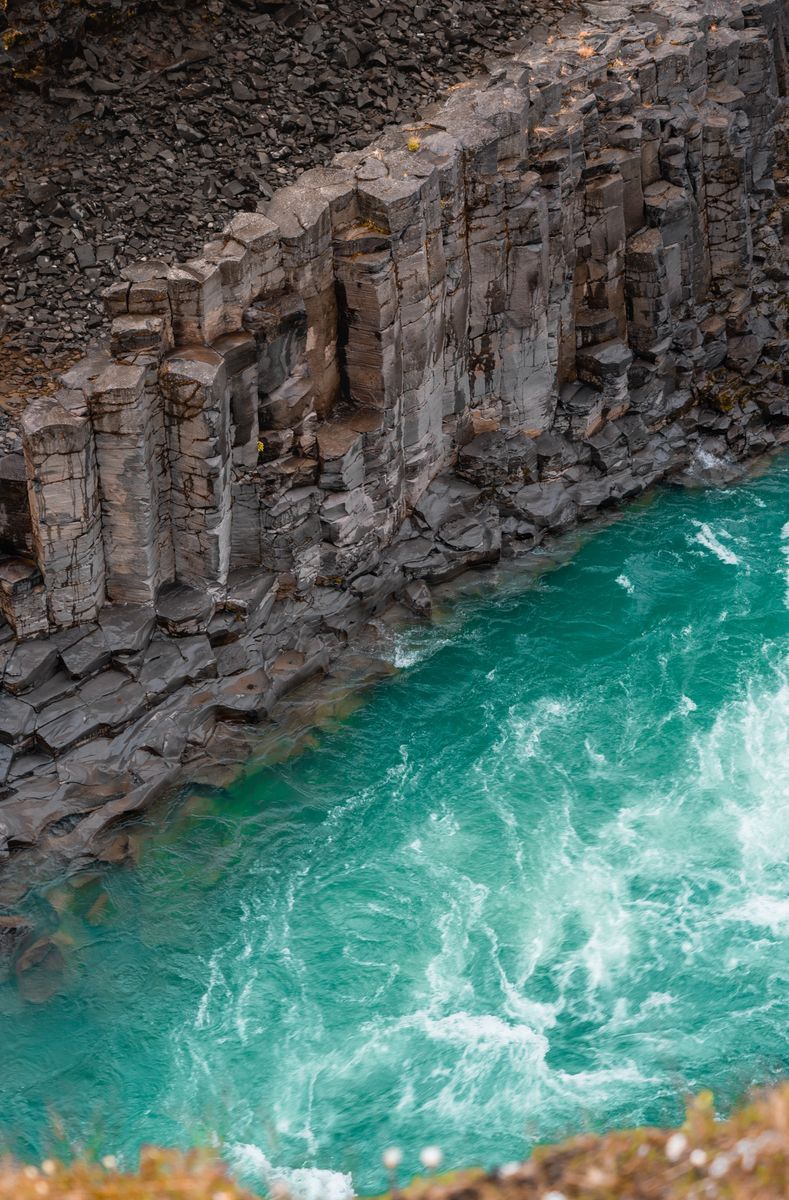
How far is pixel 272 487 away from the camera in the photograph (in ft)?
142

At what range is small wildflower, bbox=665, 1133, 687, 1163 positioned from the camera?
20469 millimetres

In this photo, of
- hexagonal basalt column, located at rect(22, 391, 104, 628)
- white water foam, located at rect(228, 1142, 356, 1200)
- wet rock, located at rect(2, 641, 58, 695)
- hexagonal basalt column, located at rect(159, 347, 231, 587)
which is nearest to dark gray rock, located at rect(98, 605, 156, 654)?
hexagonal basalt column, located at rect(22, 391, 104, 628)

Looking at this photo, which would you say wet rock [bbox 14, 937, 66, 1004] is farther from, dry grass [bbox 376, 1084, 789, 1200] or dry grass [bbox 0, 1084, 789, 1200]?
dry grass [bbox 376, 1084, 789, 1200]

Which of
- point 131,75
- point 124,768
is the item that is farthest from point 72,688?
point 131,75

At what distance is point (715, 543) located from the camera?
162ft

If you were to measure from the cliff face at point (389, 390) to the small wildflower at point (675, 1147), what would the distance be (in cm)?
2119

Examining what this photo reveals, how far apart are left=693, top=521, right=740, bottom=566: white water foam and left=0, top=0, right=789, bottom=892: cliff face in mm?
2443

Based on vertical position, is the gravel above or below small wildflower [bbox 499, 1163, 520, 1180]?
above

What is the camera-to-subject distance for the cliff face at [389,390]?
3981 centimetres

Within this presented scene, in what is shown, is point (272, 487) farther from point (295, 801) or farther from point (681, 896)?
point (681, 896)

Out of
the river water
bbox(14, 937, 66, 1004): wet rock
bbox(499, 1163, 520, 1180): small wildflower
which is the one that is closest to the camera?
bbox(499, 1163, 520, 1180): small wildflower

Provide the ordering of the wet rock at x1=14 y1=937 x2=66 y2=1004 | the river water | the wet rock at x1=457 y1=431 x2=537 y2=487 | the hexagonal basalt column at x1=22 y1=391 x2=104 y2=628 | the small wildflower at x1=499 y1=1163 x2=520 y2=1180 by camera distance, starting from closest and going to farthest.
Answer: the small wildflower at x1=499 y1=1163 x2=520 y2=1180
the river water
the wet rock at x1=14 y1=937 x2=66 y2=1004
the hexagonal basalt column at x1=22 y1=391 x2=104 y2=628
the wet rock at x1=457 y1=431 x2=537 y2=487

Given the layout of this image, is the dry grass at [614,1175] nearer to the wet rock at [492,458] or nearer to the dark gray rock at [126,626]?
the dark gray rock at [126,626]

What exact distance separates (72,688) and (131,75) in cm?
1824
